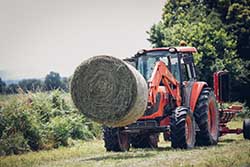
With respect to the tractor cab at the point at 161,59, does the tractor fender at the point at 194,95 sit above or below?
below

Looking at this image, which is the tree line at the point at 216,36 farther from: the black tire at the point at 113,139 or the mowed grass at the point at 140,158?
the black tire at the point at 113,139

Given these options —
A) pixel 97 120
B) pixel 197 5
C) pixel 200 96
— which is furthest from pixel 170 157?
pixel 197 5

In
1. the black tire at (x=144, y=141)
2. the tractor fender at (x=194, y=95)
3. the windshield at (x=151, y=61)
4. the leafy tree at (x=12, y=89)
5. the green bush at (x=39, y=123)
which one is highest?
the windshield at (x=151, y=61)

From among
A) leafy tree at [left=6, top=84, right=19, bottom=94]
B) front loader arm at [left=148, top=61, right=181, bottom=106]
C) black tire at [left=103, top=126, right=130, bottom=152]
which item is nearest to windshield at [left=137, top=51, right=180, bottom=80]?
front loader arm at [left=148, top=61, right=181, bottom=106]

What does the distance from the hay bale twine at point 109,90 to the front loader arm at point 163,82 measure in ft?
3.75

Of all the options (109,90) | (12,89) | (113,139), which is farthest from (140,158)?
(12,89)

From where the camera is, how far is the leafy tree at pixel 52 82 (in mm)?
16336

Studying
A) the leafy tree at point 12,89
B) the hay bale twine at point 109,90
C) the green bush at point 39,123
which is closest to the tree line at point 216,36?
the green bush at point 39,123

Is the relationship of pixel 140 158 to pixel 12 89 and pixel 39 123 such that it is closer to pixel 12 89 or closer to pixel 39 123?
pixel 39 123

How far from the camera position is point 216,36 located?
2452cm

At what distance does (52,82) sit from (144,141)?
10.8 feet

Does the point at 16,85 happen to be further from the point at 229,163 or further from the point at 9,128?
the point at 229,163

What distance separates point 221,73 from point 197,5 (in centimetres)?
1148

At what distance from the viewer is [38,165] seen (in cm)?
1114
